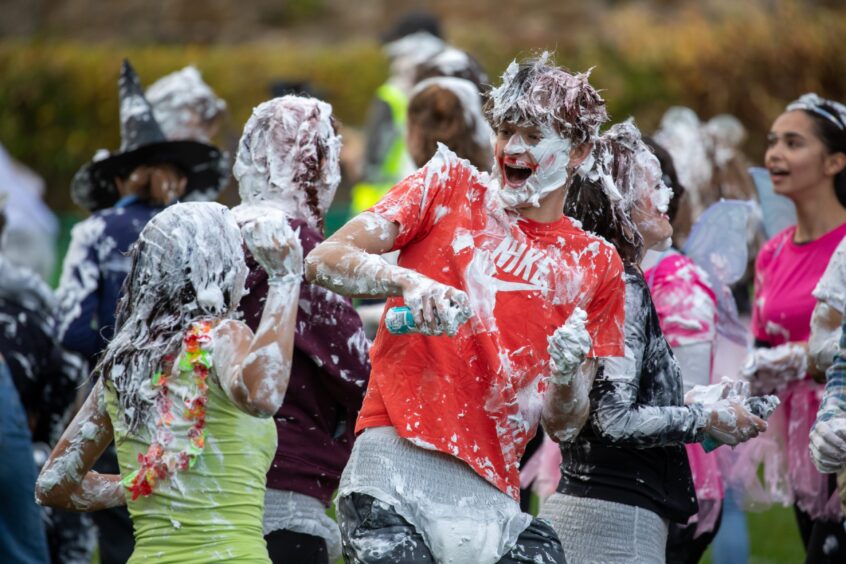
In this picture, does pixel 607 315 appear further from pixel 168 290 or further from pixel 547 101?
pixel 168 290

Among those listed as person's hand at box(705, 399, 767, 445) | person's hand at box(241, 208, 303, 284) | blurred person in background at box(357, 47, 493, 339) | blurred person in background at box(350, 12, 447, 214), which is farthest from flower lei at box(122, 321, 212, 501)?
blurred person in background at box(350, 12, 447, 214)

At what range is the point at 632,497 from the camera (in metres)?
4.18

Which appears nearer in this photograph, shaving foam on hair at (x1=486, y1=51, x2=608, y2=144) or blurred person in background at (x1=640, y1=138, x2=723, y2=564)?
shaving foam on hair at (x1=486, y1=51, x2=608, y2=144)

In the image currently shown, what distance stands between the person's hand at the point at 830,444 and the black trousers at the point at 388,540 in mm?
952

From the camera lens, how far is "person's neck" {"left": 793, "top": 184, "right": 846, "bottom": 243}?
588cm

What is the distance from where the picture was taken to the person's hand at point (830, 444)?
4.14 meters

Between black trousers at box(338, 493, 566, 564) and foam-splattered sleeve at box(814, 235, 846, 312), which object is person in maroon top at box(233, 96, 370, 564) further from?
foam-splattered sleeve at box(814, 235, 846, 312)

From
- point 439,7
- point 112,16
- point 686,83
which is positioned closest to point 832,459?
point 686,83

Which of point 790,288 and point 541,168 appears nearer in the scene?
point 541,168

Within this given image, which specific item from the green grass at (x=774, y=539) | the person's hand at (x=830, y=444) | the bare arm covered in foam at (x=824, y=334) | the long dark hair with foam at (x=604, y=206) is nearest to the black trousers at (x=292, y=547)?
the long dark hair with foam at (x=604, y=206)

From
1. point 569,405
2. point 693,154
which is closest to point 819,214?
point 693,154

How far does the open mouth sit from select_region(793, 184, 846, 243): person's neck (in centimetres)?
237

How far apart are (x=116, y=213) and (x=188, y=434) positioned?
2324 millimetres

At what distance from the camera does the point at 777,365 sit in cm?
548
